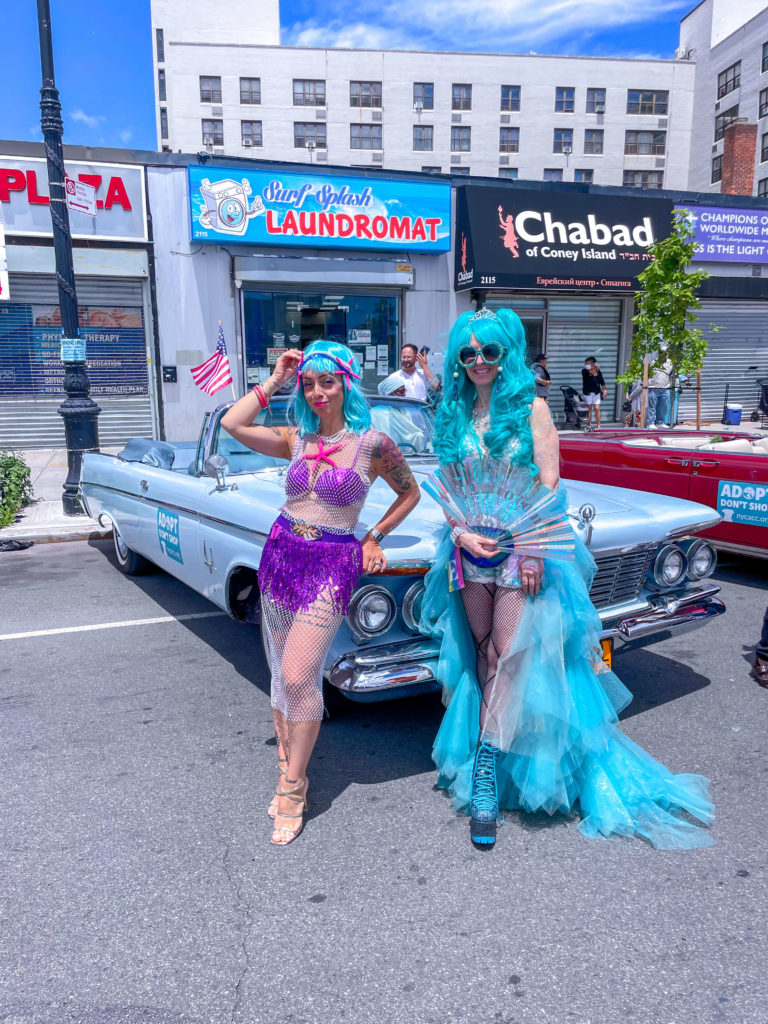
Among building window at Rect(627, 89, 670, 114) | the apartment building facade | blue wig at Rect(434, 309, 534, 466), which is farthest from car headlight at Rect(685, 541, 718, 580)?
building window at Rect(627, 89, 670, 114)

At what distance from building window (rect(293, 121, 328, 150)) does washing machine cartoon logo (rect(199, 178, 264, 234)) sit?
42.9 meters

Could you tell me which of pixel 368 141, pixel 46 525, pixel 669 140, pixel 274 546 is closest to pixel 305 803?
pixel 274 546

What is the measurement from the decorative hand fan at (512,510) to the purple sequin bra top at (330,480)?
14.8 inches

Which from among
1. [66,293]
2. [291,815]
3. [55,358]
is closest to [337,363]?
[291,815]

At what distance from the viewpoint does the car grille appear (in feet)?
11.7

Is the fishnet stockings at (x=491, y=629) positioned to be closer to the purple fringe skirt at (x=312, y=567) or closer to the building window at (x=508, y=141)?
the purple fringe skirt at (x=312, y=567)

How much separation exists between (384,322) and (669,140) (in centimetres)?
4787

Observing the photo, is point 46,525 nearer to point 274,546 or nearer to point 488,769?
point 274,546

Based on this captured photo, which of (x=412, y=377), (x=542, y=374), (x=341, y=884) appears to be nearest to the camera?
(x=341, y=884)

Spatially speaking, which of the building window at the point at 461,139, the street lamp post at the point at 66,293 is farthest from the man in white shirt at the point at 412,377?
the building window at the point at 461,139

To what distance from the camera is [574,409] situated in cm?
1700

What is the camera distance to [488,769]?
2842mm

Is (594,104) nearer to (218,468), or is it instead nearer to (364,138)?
(364,138)

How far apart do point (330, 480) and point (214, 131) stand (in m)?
57.4
